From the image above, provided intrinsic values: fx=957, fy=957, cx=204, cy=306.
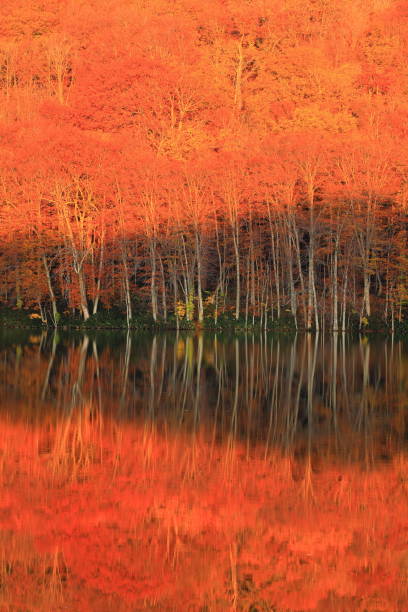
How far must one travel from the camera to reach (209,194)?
49.3m

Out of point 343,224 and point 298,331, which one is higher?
point 343,224

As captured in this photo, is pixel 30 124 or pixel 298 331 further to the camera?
pixel 30 124

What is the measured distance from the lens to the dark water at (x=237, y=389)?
14992 mm

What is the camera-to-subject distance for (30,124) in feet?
183

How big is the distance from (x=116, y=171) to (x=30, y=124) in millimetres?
8753

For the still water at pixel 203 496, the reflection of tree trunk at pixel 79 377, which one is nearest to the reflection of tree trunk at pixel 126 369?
the still water at pixel 203 496

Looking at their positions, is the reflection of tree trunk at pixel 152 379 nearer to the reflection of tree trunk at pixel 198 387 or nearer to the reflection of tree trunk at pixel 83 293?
the reflection of tree trunk at pixel 198 387

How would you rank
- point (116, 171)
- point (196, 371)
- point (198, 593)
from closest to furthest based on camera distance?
1. point (198, 593)
2. point (196, 371)
3. point (116, 171)

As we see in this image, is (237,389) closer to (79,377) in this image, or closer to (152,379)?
(152,379)

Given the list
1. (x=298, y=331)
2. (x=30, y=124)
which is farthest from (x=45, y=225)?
(x=298, y=331)

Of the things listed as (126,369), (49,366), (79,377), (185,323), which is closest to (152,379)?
(79,377)

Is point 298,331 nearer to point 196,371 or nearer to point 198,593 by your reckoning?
point 196,371

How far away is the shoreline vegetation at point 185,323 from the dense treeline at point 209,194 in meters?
0.41

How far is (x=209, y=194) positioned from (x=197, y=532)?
4104 centimetres
